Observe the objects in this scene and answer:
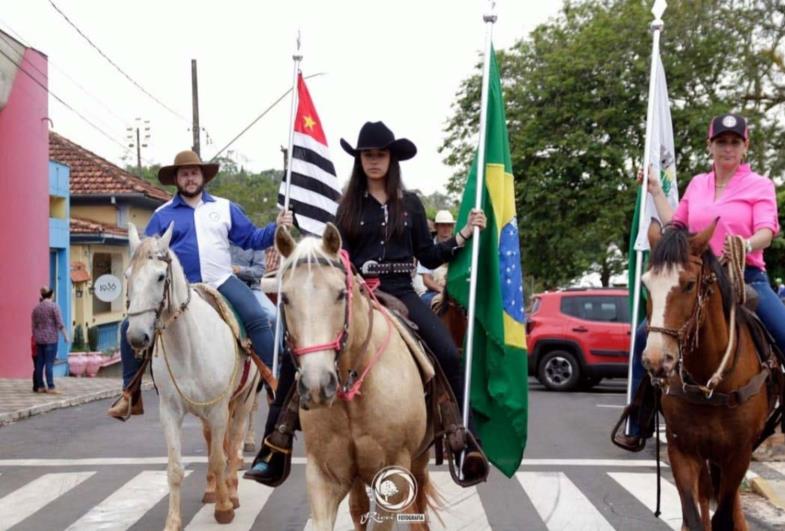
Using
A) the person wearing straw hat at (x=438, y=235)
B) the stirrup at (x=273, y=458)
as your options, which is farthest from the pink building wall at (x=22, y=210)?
the stirrup at (x=273, y=458)

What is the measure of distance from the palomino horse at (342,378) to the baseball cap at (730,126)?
239 centimetres

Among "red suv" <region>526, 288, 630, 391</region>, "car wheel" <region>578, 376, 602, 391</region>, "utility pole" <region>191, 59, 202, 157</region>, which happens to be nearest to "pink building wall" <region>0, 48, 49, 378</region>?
"utility pole" <region>191, 59, 202, 157</region>

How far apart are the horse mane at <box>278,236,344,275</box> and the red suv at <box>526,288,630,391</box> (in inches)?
618

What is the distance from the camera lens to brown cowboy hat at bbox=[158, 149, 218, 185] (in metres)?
8.47

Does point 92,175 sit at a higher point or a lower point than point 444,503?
higher

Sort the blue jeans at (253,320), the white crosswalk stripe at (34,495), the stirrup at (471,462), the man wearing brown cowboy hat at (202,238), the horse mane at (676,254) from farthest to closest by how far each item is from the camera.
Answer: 1. the blue jeans at (253,320)
2. the man wearing brown cowboy hat at (202,238)
3. the white crosswalk stripe at (34,495)
4. the stirrup at (471,462)
5. the horse mane at (676,254)

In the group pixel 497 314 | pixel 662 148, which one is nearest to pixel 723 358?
pixel 497 314

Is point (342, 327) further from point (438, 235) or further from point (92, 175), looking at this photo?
point (92, 175)

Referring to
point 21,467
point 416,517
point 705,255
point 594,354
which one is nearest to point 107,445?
point 21,467

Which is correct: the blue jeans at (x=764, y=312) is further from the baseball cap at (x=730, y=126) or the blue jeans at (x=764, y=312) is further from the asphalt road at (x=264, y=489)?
the asphalt road at (x=264, y=489)

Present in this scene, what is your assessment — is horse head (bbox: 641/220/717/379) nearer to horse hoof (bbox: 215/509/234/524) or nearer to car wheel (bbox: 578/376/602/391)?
horse hoof (bbox: 215/509/234/524)

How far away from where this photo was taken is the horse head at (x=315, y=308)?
417 cm

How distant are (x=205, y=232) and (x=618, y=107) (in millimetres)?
23553

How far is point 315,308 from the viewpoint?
14.2 feet
